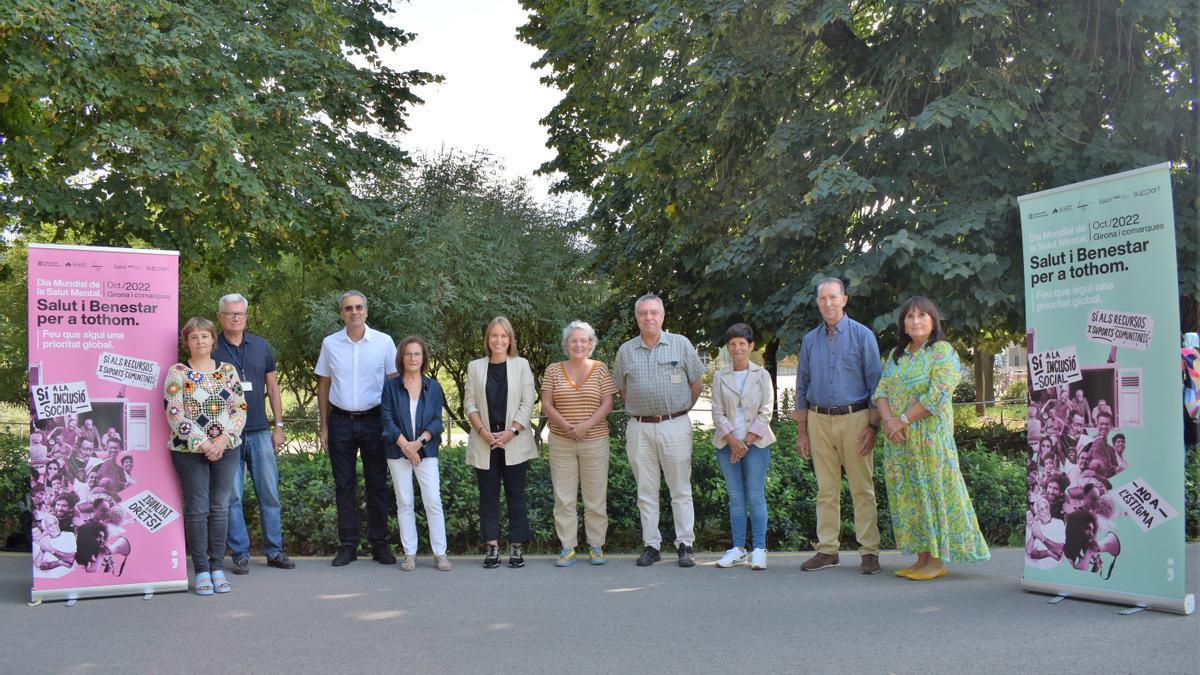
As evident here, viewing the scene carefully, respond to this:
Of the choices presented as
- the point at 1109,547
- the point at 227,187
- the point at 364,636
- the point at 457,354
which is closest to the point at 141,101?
the point at 227,187

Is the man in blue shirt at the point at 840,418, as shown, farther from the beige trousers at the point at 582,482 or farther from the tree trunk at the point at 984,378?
the tree trunk at the point at 984,378

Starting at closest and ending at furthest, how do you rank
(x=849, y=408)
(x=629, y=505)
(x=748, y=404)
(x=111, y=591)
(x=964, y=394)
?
(x=111, y=591) → (x=849, y=408) → (x=748, y=404) → (x=629, y=505) → (x=964, y=394)

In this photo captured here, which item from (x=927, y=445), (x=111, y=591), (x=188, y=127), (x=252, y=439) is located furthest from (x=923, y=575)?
(x=188, y=127)

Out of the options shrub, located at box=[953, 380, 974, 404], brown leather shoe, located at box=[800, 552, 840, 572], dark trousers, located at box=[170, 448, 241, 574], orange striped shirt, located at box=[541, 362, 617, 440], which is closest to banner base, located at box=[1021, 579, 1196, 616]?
brown leather shoe, located at box=[800, 552, 840, 572]

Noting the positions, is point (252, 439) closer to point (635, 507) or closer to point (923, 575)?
point (635, 507)

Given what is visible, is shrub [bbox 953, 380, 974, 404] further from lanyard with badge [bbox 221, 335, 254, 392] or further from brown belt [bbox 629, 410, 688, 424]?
lanyard with badge [bbox 221, 335, 254, 392]

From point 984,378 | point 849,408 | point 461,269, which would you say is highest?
point 461,269


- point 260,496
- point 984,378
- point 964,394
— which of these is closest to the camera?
point 260,496

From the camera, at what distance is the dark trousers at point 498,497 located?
7.10 metres

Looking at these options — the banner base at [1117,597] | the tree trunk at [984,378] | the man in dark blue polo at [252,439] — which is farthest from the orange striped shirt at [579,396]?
the tree trunk at [984,378]

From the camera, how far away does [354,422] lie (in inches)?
280

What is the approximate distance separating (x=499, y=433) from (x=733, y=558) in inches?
78.3

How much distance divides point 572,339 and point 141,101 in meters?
6.04

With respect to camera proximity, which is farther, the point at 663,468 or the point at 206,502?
the point at 663,468
